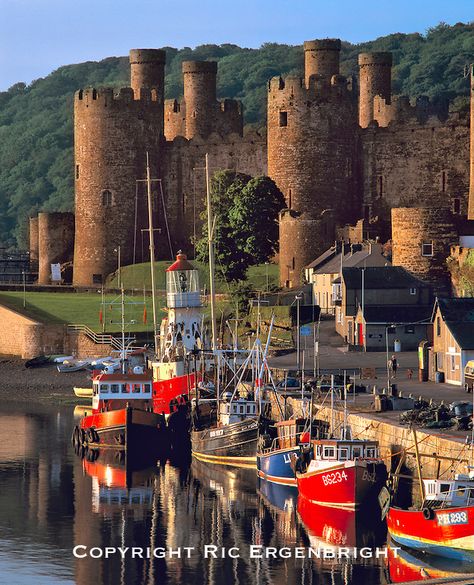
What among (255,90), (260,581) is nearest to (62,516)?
(260,581)

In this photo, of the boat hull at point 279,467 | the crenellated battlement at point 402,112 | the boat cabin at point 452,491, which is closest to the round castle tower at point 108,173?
the crenellated battlement at point 402,112

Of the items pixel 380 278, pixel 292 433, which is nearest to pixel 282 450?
pixel 292 433

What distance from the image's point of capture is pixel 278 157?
289 ft

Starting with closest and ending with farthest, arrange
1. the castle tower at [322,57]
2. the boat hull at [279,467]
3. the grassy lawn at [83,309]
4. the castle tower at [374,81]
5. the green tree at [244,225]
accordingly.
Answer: the boat hull at [279,467], the grassy lawn at [83,309], the green tree at [244,225], the castle tower at [322,57], the castle tower at [374,81]

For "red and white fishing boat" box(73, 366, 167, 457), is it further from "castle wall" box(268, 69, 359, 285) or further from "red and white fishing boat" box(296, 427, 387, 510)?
"castle wall" box(268, 69, 359, 285)

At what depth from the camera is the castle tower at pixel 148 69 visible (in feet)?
326

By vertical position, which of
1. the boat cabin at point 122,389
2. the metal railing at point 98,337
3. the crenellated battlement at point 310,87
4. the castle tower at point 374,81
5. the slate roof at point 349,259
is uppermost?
the castle tower at point 374,81

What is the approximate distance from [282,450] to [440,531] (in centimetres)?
1011

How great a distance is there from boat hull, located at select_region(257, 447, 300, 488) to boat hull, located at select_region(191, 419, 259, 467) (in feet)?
8.35

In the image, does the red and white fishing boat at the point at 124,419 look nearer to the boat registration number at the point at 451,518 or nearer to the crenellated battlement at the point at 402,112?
the boat registration number at the point at 451,518

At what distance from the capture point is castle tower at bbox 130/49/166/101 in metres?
99.4

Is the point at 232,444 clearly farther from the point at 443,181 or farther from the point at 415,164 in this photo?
the point at 415,164

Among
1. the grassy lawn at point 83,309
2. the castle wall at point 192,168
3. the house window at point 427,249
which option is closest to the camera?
the house window at point 427,249

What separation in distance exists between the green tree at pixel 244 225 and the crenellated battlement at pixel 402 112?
7.97m
